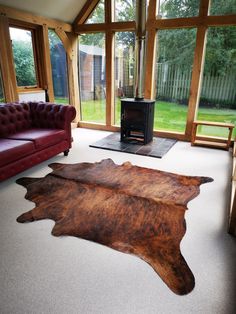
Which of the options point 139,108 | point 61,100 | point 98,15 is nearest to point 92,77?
point 61,100

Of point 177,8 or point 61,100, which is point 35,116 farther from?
point 177,8

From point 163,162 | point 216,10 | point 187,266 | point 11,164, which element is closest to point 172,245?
point 187,266

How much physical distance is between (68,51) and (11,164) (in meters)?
3.37

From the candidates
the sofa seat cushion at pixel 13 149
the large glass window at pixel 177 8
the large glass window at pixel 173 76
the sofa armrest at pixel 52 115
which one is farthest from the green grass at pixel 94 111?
the sofa seat cushion at pixel 13 149

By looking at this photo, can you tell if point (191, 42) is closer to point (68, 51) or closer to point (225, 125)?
point (225, 125)

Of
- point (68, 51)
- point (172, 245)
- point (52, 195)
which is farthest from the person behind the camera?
point (68, 51)

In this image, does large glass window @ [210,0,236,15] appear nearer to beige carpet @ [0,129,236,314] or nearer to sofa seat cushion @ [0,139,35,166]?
beige carpet @ [0,129,236,314]

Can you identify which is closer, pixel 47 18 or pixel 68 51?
pixel 47 18

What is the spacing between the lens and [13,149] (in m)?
2.81

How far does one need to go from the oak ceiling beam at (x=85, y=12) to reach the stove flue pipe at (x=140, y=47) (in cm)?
150

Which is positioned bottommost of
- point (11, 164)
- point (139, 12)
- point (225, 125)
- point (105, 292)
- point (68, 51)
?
point (105, 292)

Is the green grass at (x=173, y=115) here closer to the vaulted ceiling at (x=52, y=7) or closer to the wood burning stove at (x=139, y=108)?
the wood burning stove at (x=139, y=108)

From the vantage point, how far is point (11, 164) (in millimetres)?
2830

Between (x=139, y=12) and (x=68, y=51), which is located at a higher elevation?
(x=139, y=12)
